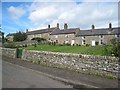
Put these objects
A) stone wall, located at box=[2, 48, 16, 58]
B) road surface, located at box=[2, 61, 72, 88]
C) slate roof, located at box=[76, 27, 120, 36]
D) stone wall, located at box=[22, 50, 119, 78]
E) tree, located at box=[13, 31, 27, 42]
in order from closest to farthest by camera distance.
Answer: road surface, located at box=[2, 61, 72, 88], stone wall, located at box=[22, 50, 119, 78], stone wall, located at box=[2, 48, 16, 58], slate roof, located at box=[76, 27, 120, 36], tree, located at box=[13, 31, 27, 42]

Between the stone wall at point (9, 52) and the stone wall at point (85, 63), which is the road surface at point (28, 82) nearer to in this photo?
the stone wall at point (85, 63)

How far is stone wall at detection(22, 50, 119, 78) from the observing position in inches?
525

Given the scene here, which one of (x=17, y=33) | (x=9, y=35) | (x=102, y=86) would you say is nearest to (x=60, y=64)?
(x=102, y=86)

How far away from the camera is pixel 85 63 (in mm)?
15125

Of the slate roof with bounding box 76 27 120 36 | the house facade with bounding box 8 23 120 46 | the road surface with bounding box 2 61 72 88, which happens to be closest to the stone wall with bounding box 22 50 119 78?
the road surface with bounding box 2 61 72 88

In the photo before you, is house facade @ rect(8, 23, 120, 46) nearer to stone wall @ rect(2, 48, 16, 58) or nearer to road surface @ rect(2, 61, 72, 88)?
stone wall @ rect(2, 48, 16, 58)

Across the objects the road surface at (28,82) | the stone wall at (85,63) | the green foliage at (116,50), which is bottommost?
the road surface at (28,82)

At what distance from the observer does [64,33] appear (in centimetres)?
7562

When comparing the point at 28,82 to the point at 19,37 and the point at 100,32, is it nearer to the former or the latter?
the point at 100,32

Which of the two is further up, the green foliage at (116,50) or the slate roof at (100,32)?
the slate roof at (100,32)

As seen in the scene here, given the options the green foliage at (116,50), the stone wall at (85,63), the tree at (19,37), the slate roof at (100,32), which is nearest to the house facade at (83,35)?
the slate roof at (100,32)

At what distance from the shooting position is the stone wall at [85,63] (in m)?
13.3

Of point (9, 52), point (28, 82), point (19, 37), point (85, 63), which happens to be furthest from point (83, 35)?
point (28, 82)

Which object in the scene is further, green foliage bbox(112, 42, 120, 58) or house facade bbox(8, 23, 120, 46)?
house facade bbox(8, 23, 120, 46)
